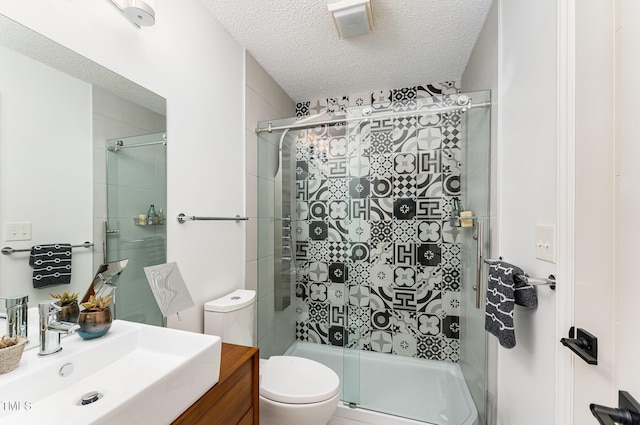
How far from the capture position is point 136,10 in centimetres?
106

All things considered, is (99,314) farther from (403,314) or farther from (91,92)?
(403,314)

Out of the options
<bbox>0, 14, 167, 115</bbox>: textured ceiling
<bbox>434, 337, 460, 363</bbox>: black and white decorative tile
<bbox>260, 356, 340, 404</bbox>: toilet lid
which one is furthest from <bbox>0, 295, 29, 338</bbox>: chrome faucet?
<bbox>434, 337, 460, 363</bbox>: black and white decorative tile

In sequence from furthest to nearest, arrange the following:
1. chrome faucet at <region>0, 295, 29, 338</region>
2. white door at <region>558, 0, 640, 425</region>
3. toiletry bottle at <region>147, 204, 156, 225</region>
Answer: toiletry bottle at <region>147, 204, 156, 225</region>
chrome faucet at <region>0, 295, 29, 338</region>
white door at <region>558, 0, 640, 425</region>

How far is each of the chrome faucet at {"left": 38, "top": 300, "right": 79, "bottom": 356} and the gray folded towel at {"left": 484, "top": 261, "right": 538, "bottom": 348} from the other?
1487 mm

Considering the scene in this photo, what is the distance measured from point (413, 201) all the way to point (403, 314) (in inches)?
36.0

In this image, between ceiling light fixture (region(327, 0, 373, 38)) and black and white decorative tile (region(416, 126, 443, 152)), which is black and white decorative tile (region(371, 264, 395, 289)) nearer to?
black and white decorative tile (region(416, 126, 443, 152))

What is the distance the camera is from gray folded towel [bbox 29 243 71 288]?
2.78ft

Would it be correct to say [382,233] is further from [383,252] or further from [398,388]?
[398,388]

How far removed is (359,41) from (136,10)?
1.32 metres

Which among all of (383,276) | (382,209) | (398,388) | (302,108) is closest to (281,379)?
(398,388)

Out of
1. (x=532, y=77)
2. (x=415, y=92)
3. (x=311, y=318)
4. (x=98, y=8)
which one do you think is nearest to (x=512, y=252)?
(x=532, y=77)

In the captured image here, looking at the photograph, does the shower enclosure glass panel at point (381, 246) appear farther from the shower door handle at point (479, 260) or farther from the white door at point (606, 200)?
the white door at point (606, 200)

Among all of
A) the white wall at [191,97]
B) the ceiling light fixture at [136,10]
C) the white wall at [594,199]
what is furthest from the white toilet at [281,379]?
the ceiling light fixture at [136,10]

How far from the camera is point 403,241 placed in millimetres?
2123
